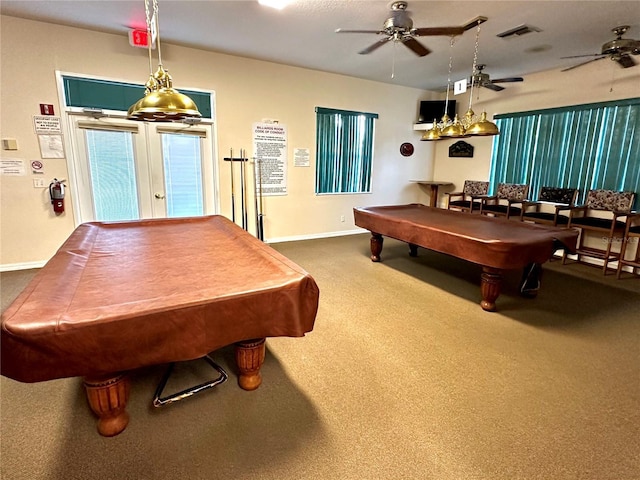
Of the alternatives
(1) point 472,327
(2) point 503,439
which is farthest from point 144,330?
(1) point 472,327

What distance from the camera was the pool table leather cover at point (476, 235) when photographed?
2797 millimetres

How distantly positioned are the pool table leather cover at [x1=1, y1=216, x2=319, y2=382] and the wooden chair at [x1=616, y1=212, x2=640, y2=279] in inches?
170

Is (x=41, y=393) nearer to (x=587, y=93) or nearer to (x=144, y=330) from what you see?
(x=144, y=330)

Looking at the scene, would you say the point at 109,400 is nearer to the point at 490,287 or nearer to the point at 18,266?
the point at 490,287

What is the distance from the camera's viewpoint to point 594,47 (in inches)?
162

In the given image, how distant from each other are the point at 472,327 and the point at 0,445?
310 centimetres

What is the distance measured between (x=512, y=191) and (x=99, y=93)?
20.3 feet

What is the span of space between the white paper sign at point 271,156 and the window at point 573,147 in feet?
12.5

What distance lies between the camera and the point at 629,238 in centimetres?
430

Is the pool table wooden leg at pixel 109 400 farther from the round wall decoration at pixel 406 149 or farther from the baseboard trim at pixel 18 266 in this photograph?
the round wall decoration at pixel 406 149

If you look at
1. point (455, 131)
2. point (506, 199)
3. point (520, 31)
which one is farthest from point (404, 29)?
point (506, 199)

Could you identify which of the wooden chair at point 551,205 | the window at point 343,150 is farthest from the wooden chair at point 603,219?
the window at point 343,150

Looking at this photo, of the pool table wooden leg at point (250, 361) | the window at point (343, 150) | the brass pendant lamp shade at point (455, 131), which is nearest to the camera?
the pool table wooden leg at point (250, 361)

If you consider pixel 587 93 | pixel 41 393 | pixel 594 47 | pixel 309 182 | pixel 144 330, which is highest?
pixel 594 47
